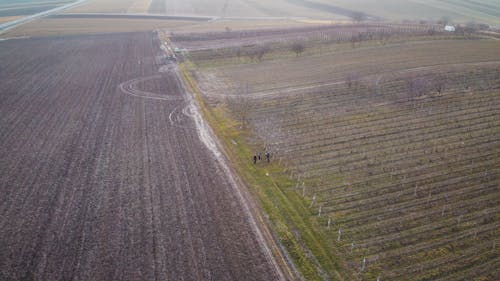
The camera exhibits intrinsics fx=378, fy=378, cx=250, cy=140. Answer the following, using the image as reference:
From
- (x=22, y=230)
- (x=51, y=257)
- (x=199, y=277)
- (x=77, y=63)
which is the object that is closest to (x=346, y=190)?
(x=199, y=277)

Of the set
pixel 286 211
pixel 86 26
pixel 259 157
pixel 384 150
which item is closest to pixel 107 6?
pixel 86 26

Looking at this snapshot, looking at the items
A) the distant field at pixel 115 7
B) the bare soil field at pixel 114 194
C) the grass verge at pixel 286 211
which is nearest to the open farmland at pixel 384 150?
the grass verge at pixel 286 211

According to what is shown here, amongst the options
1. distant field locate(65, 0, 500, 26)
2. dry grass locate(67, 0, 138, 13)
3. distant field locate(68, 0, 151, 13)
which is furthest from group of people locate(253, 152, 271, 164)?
dry grass locate(67, 0, 138, 13)

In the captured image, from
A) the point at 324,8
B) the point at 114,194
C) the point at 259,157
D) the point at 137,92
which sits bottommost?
the point at 114,194

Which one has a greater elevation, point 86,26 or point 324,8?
point 324,8

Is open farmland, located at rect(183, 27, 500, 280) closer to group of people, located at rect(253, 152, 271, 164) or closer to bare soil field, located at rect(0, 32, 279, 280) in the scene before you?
group of people, located at rect(253, 152, 271, 164)

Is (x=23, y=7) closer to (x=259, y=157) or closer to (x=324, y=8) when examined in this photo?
(x=324, y=8)

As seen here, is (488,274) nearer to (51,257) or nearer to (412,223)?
(412,223)
